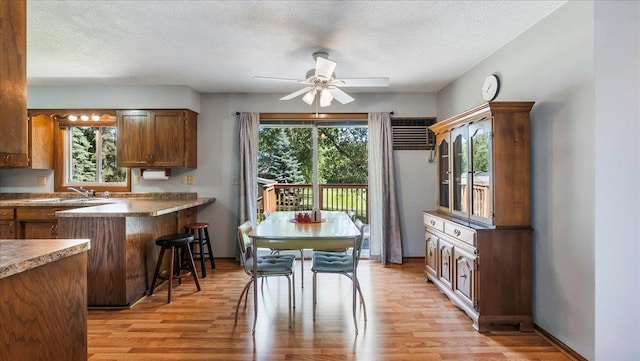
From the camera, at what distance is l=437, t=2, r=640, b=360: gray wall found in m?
1.96

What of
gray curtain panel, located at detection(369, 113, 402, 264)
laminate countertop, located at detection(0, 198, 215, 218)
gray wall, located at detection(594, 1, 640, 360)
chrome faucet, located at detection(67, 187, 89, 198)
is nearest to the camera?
gray wall, located at detection(594, 1, 640, 360)

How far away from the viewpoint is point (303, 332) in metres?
2.44

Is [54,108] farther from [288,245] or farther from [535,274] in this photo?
[535,274]

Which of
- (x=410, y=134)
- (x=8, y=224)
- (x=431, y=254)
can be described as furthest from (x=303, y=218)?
(x=8, y=224)

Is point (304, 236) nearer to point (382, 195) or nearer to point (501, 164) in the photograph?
point (501, 164)

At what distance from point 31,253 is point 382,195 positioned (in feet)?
12.2

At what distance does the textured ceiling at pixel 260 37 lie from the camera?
2270mm

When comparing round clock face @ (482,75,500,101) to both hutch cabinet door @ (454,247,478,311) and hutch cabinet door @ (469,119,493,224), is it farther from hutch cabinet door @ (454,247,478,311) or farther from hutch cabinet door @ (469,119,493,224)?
hutch cabinet door @ (454,247,478,311)

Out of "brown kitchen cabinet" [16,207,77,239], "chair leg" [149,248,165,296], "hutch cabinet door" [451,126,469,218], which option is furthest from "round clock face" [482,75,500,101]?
"brown kitchen cabinet" [16,207,77,239]

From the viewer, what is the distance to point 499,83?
2998mm

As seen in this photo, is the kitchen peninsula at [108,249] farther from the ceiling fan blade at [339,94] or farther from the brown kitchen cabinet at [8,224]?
the ceiling fan blade at [339,94]

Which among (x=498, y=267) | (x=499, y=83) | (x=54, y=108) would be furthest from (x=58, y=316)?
(x=54, y=108)

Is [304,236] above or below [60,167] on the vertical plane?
below

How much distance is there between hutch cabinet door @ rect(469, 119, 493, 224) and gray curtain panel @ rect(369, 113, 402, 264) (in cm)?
159
